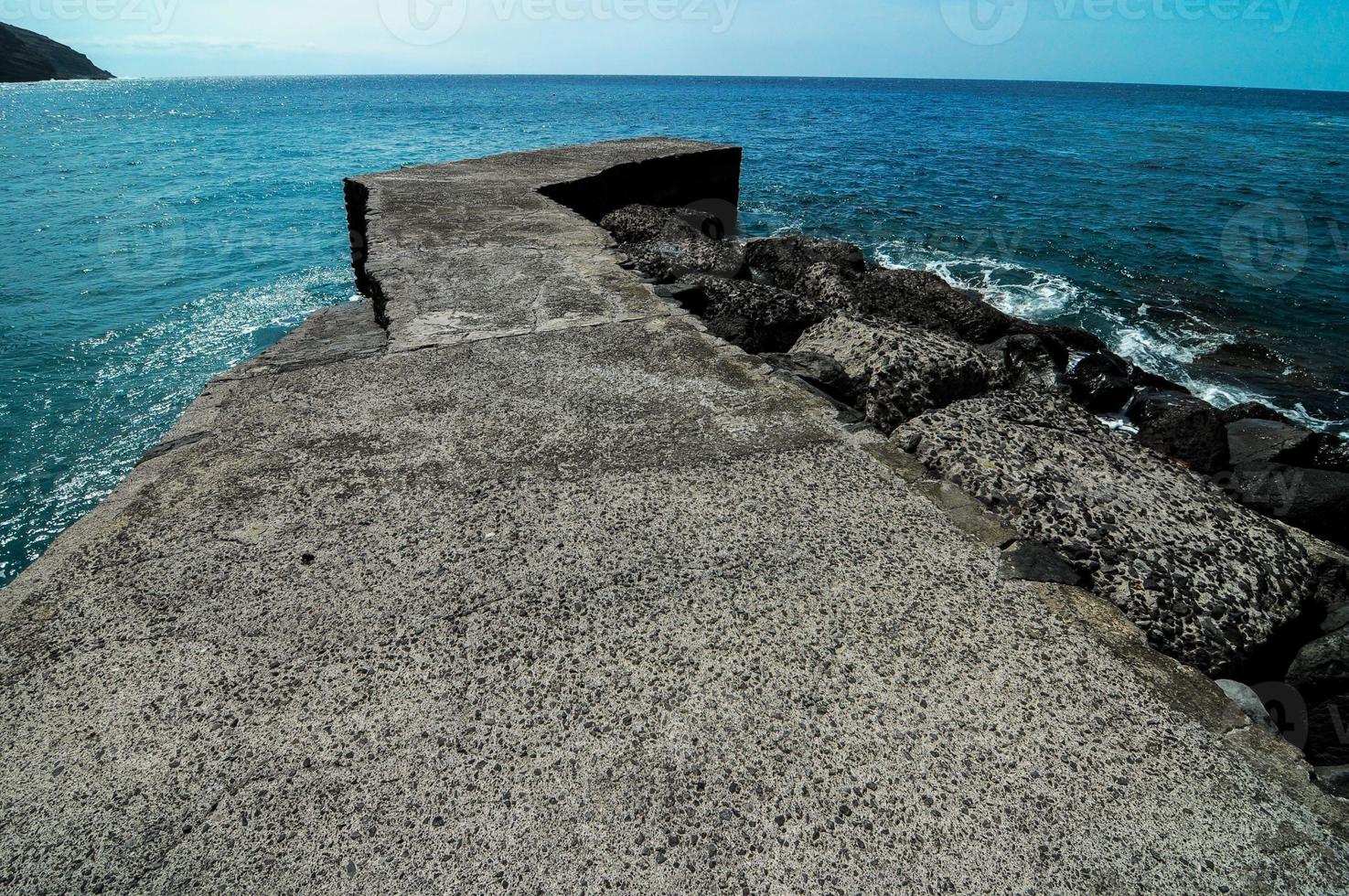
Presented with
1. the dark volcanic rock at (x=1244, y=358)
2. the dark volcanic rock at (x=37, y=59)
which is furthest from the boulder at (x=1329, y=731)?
the dark volcanic rock at (x=37, y=59)

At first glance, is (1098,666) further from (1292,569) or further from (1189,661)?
(1292,569)

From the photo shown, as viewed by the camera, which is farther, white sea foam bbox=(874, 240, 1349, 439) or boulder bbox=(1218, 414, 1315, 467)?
white sea foam bbox=(874, 240, 1349, 439)

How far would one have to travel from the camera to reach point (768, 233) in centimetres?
1259

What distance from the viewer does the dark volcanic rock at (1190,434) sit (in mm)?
4855

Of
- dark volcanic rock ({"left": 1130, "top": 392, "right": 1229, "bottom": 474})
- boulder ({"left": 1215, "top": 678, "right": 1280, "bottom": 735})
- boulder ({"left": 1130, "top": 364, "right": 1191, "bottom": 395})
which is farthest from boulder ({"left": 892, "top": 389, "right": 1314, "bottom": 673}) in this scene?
boulder ({"left": 1130, "top": 364, "right": 1191, "bottom": 395})

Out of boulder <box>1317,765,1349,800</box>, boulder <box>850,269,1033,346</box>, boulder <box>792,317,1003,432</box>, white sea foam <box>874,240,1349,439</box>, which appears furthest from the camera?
white sea foam <box>874,240,1349,439</box>

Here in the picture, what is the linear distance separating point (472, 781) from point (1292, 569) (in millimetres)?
2663

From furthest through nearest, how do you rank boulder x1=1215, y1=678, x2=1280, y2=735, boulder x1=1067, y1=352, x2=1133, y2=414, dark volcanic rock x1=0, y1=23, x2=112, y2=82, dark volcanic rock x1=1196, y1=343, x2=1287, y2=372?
dark volcanic rock x1=0, y1=23, x2=112, y2=82 → dark volcanic rock x1=1196, y1=343, x2=1287, y2=372 → boulder x1=1067, y1=352, x2=1133, y2=414 → boulder x1=1215, y1=678, x2=1280, y2=735

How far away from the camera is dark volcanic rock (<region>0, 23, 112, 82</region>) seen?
106750mm

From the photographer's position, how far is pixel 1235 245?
12422 mm

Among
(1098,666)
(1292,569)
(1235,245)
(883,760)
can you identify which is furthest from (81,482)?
(1235,245)

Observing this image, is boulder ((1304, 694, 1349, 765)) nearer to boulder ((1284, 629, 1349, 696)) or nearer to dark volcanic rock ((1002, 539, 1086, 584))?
boulder ((1284, 629, 1349, 696))

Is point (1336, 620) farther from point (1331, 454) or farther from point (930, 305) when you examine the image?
point (930, 305)

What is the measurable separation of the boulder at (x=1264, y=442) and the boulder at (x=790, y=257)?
3348 mm
